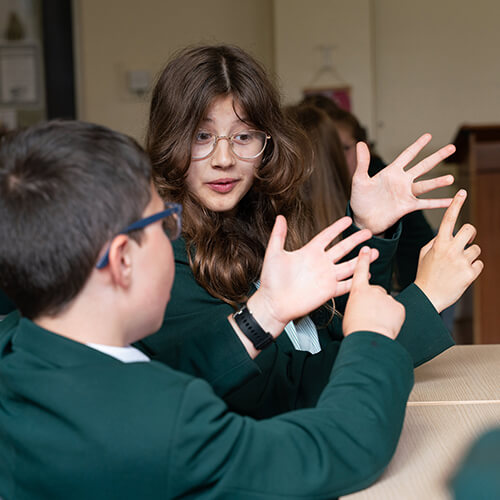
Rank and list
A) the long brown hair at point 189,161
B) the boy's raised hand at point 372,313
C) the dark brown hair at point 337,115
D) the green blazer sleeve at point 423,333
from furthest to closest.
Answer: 1. the dark brown hair at point 337,115
2. the long brown hair at point 189,161
3. the green blazer sleeve at point 423,333
4. the boy's raised hand at point 372,313

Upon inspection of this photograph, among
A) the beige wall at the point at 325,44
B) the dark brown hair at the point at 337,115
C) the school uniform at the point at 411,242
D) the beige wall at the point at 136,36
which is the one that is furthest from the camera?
the beige wall at the point at 136,36

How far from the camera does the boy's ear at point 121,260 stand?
84 cm

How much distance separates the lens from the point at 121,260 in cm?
86

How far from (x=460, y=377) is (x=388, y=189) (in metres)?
0.42

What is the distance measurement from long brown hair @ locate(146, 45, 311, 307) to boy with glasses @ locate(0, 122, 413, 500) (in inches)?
18.4

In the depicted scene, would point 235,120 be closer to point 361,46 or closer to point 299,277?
point 299,277

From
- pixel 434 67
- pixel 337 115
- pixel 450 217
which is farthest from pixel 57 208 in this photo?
pixel 434 67

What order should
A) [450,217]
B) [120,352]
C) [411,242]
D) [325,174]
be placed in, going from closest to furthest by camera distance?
[120,352]
[450,217]
[411,242]
[325,174]

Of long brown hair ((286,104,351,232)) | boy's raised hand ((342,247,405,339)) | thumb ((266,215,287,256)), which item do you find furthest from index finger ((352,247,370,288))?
long brown hair ((286,104,351,232))

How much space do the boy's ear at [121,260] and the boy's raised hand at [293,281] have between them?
0.96ft

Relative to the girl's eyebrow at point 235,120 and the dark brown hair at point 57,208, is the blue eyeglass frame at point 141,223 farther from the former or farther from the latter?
the girl's eyebrow at point 235,120

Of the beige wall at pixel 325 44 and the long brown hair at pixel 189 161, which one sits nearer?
the long brown hair at pixel 189 161

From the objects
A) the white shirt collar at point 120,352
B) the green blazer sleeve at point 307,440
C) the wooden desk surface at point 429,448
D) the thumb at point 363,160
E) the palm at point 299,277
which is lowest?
the wooden desk surface at point 429,448

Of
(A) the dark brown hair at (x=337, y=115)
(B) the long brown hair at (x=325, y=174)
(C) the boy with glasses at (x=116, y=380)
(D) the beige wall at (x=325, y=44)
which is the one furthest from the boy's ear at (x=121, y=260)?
(D) the beige wall at (x=325, y=44)
